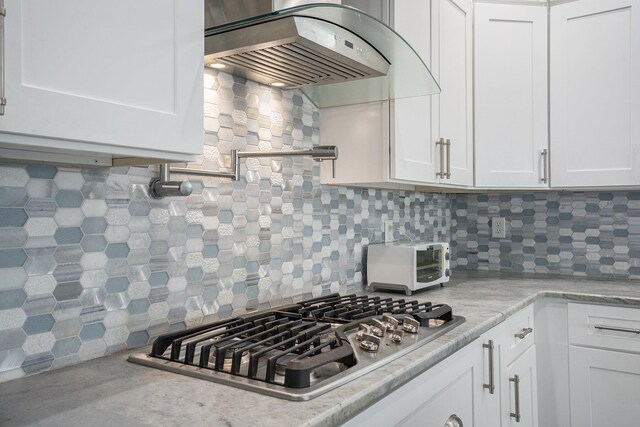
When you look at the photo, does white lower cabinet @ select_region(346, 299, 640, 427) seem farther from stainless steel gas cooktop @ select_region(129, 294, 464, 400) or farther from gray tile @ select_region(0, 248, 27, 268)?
gray tile @ select_region(0, 248, 27, 268)

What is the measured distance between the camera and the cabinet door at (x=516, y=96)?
2.64 meters

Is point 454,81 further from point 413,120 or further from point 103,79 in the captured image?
point 103,79

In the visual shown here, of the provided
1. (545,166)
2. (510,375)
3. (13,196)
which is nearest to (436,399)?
(510,375)

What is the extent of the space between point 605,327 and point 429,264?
780 mm

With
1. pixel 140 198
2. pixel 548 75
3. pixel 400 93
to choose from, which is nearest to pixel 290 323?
pixel 140 198

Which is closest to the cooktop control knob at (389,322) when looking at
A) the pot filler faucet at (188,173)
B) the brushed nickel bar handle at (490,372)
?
the brushed nickel bar handle at (490,372)

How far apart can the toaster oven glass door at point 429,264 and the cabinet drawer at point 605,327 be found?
23.7 inches

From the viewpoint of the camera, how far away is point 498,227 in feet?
10.3

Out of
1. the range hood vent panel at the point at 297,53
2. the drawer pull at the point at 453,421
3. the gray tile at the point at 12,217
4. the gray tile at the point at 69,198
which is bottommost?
the drawer pull at the point at 453,421

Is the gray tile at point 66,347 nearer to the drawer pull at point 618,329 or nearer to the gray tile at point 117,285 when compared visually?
the gray tile at point 117,285

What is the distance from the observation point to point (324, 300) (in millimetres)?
1874

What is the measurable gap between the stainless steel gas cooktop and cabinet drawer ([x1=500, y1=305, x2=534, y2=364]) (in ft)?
1.01

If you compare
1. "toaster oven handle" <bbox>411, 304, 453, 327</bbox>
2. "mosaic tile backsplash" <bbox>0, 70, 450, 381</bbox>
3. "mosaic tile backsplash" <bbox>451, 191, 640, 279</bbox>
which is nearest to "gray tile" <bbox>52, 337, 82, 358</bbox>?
"mosaic tile backsplash" <bbox>0, 70, 450, 381</bbox>

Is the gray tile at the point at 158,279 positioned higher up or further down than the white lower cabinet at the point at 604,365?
higher up
